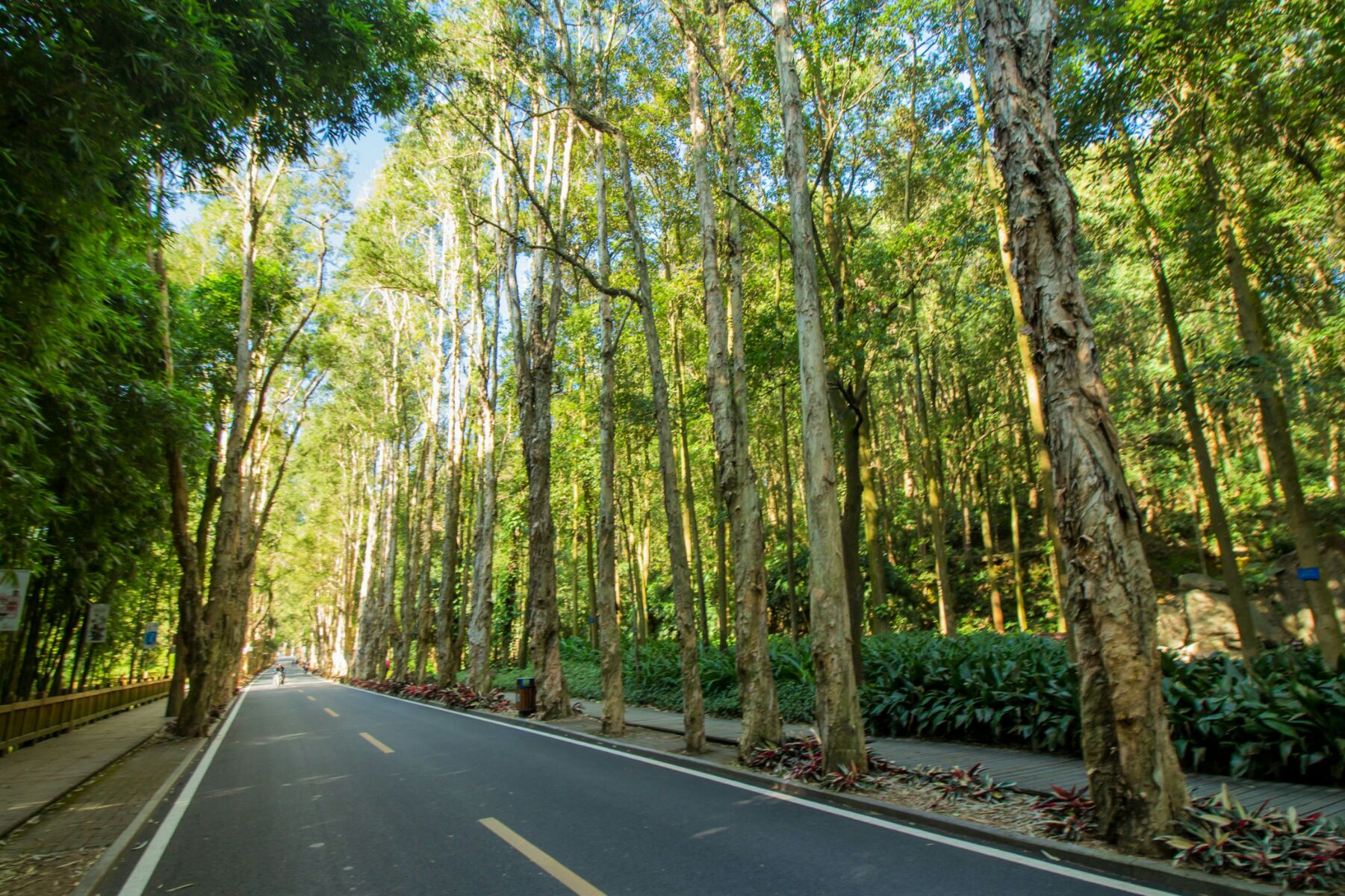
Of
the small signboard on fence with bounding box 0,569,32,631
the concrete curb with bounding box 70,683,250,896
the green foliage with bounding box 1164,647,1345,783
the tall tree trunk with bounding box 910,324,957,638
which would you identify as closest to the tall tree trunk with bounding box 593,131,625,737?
the concrete curb with bounding box 70,683,250,896

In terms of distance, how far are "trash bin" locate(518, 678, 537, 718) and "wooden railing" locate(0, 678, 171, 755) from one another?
28.9 ft

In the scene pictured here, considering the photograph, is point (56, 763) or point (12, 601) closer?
point (12, 601)

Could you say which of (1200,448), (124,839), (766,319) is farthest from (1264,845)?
(766,319)

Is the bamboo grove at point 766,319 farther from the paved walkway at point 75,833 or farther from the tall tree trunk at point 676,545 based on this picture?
the paved walkway at point 75,833

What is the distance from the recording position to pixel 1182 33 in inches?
368

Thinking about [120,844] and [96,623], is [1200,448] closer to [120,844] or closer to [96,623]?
[120,844]

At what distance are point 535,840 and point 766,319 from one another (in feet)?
33.6

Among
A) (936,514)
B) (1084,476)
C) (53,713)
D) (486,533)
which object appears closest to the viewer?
(1084,476)

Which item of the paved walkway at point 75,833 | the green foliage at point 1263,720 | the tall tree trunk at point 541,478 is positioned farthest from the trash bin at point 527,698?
the green foliage at point 1263,720

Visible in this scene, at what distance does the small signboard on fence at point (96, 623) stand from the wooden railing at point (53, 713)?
1369 millimetres

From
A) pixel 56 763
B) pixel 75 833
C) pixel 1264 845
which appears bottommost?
pixel 56 763

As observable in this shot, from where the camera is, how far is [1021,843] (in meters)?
4.95

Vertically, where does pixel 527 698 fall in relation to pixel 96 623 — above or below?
below

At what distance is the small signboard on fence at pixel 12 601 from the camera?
332 inches
